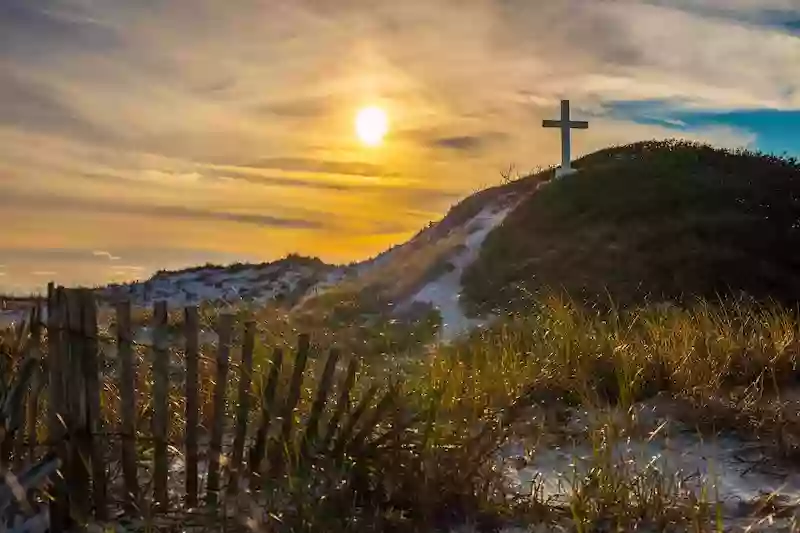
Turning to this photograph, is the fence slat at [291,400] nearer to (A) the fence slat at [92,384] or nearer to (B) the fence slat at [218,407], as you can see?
(B) the fence slat at [218,407]

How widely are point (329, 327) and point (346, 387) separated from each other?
37.1 ft

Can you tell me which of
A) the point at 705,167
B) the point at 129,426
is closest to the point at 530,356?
the point at 129,426

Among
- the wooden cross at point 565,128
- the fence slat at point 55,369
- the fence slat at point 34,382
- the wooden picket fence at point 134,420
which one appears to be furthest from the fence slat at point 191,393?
the wooden cross at point 565,128

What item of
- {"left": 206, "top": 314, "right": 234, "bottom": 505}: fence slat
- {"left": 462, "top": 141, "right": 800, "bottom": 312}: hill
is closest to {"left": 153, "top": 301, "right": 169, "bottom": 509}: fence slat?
{"left": 206, "top": 314, "right": 234, "bottom": 505}: fence slat

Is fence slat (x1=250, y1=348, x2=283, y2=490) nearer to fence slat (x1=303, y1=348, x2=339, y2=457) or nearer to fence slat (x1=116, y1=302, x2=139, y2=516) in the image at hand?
fence slat (x1=303, y1=348, x2=339, y2=457)

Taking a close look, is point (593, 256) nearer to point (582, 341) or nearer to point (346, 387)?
point (582, 341)

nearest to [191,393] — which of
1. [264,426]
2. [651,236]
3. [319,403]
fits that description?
[264,426]

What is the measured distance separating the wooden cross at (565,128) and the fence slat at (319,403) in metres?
19.9

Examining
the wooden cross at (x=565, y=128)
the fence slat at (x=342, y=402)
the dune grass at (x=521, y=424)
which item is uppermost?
the wooden cross at (x=565, y=128)

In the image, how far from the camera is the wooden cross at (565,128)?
2309cm

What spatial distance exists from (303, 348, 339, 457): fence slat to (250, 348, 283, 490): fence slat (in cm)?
20

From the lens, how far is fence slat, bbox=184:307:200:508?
12.9ft

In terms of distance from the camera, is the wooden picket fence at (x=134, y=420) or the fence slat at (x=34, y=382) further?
the fence slat at (x=34, y=382)

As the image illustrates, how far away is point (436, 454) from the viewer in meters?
4.39
